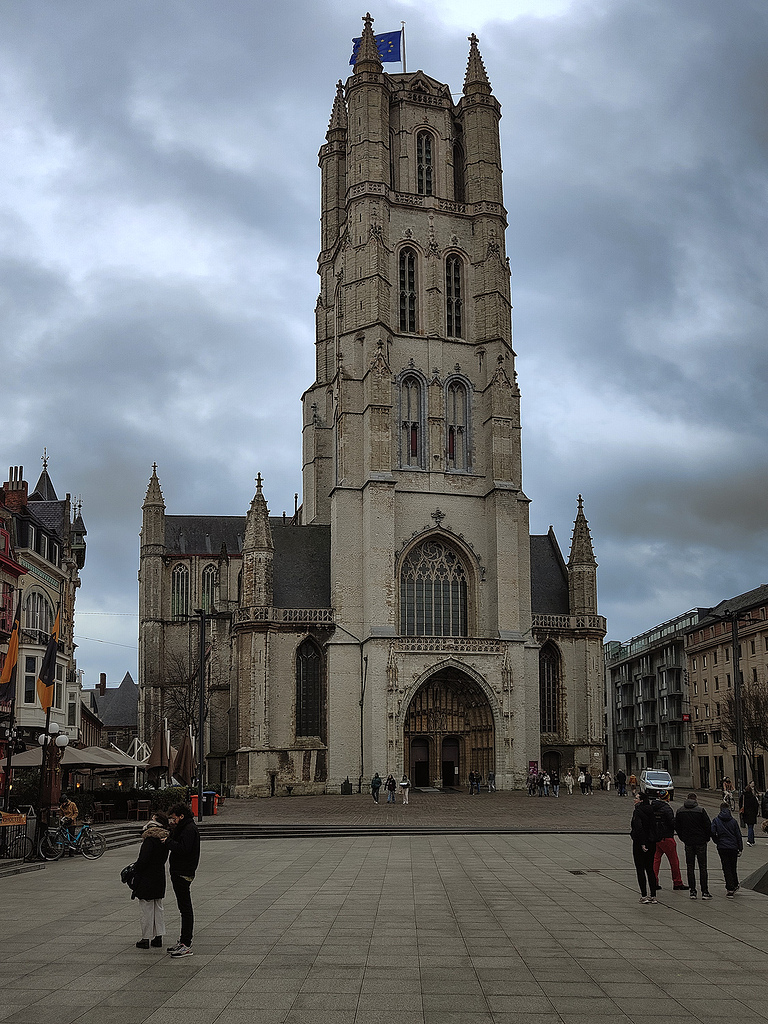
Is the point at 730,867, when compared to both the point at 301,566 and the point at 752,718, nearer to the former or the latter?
the point at 752,718

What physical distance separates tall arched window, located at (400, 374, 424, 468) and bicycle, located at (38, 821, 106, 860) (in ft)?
118

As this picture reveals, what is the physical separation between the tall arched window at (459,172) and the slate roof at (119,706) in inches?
2571

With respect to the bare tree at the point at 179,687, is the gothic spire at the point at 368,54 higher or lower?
higher

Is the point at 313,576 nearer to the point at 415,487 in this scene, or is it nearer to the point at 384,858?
the point at 415,487

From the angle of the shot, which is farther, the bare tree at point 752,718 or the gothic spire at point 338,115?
the gothic spire at point 338,115

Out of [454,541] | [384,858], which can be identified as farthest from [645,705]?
[384,858]

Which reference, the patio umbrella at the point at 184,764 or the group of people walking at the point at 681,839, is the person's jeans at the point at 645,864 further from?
the patio umbrella at the point at 184,764

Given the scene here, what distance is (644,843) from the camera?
14.8m

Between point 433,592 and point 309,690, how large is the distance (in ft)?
28.5

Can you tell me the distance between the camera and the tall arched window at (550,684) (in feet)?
192

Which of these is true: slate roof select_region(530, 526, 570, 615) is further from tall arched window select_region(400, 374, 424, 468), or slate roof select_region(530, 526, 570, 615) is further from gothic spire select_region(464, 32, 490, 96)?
gothic spire select_region(464, 32, 490, 96)

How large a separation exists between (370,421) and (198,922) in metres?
42.5

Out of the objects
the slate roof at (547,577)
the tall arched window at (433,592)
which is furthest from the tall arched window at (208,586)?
the tall arched window at (433,592)

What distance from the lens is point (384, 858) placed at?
2267 centimetres
